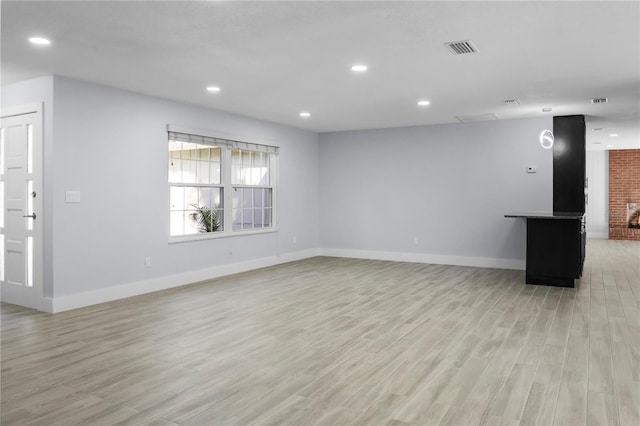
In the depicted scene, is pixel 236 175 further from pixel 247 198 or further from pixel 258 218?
pixel 258 218

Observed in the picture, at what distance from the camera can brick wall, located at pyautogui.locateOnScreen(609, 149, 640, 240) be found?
492 inches

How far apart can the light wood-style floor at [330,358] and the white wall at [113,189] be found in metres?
0.50

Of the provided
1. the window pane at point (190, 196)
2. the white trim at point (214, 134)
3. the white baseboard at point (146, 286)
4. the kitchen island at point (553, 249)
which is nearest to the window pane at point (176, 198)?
the window pane at point (190, 196)

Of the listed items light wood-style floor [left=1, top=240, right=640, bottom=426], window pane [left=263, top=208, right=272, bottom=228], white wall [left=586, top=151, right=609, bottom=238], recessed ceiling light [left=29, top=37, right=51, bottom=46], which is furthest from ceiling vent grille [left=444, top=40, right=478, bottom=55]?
white wall [left=586, top=151, right=609, bottom=238]

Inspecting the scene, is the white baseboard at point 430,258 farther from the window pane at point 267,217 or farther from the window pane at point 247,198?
the window pane at point 247,198

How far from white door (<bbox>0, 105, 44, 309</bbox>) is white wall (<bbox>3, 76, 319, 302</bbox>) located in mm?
211

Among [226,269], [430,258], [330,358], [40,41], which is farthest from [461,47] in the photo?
[430,258]

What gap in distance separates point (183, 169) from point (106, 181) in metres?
1.37

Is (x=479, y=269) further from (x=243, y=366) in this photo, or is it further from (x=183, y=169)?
(x=243, y=366)

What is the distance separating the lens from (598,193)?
12.8m

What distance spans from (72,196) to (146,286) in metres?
1.44

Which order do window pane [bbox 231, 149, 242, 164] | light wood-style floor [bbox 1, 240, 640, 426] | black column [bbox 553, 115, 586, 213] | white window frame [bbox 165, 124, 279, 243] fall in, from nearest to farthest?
light wood-style floor [bbox 1, 240, 640, 426] < white window frame [bbox 165, 124, 279, 243] < black column [bbox 553, 115, 586, 213] < window pane [bbox 231, 149, 242, 164]

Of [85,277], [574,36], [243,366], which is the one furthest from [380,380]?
[85,277]

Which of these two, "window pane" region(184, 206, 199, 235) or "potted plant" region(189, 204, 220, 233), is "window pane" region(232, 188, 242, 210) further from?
"window pane" region(184, 206, 199, 235)
